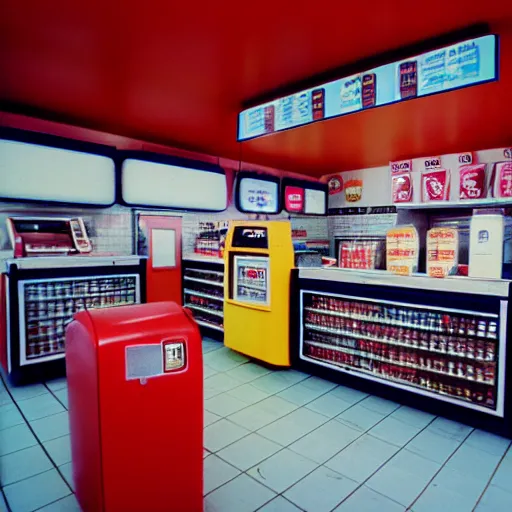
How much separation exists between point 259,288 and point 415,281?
1.82 metres

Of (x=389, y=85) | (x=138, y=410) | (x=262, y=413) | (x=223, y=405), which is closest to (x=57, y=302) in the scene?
(x=223, y=405)

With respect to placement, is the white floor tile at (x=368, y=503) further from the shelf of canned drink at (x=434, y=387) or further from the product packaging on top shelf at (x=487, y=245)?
the product packaging on top shelf at (x=487, y=245)

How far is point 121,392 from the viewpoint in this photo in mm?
1841

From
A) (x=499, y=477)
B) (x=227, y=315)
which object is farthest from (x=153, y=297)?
(x=499, y=477)

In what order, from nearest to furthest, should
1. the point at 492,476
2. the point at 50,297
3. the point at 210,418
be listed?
the point at 492,476, the point at 210,418, the point at 50,297

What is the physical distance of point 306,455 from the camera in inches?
111

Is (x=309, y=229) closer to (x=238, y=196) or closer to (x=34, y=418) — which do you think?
(x=238, y=196)

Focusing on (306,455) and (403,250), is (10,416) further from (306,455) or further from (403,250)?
(403,250)

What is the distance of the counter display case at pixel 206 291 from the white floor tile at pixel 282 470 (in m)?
2.94

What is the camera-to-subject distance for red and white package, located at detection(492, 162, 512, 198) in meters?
4.29

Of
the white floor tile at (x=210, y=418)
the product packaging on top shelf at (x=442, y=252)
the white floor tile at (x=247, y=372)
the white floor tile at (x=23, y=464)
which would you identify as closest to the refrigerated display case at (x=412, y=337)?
the product packaging on top shelf at (x=442, y=252)

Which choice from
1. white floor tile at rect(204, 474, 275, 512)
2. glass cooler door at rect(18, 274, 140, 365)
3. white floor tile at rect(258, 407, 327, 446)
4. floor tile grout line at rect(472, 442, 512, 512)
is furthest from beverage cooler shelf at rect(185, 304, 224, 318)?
floor tile grout line at rect(472, 442, 512, 512)

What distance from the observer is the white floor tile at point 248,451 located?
273cm

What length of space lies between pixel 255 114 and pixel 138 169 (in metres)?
2.05
